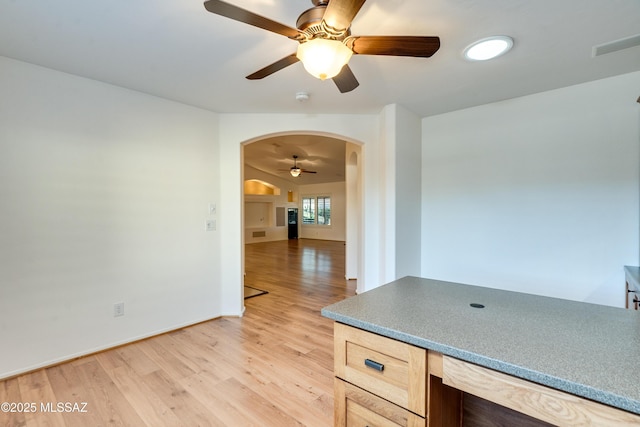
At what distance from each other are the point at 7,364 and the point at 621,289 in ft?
16.4

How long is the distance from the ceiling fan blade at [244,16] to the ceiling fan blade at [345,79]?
422mm

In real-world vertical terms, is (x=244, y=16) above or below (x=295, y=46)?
below

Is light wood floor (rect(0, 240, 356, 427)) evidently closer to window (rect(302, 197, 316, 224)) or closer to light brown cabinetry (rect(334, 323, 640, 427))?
light brown cabinetry (rect(334, 323, 640, 427))

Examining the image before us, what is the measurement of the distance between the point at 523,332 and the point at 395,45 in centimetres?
144

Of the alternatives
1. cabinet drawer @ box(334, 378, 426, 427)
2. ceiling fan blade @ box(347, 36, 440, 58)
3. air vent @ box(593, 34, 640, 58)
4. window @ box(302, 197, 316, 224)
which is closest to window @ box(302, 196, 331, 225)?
window @ box(302, 197, 316, 224)

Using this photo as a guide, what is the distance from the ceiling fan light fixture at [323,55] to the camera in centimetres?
135

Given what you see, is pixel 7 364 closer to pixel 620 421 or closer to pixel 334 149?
pixel 620 421

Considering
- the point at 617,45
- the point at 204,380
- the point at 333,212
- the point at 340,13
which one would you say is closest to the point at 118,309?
the point at 204,380

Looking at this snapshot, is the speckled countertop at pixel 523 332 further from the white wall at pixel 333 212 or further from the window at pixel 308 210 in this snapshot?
the window at pixel 308 210

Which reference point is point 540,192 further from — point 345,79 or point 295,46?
point 295,46

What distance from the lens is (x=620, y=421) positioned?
0.65 m

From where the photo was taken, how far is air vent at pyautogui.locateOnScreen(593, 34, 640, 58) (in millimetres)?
1827

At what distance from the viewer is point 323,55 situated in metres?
1.37

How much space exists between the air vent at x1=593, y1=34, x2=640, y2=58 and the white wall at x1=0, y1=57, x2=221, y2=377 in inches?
138
